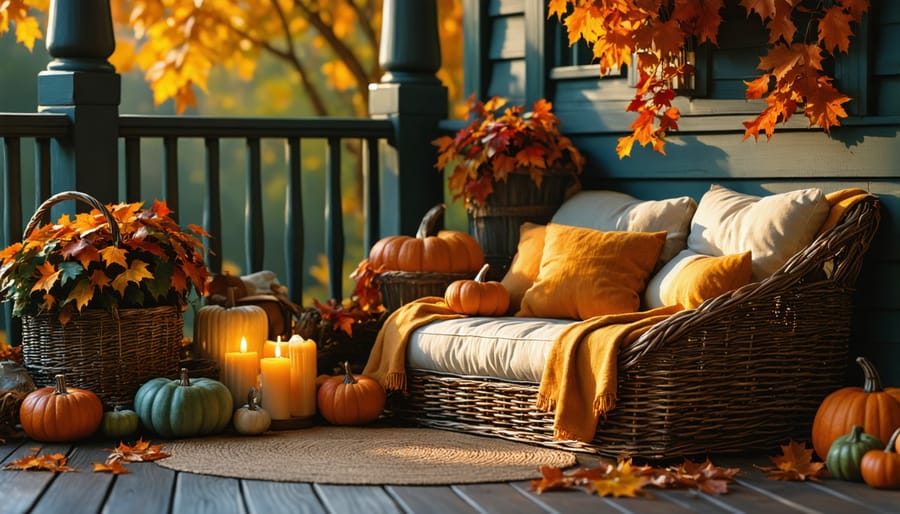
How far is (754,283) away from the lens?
Result: 3.56m

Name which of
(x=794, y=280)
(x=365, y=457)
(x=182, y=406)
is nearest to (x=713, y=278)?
(x=794, y=280)

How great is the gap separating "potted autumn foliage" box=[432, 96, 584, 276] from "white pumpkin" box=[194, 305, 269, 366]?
3.18 feet

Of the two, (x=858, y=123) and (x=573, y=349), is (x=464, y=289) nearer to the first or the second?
(x=573, y=349)

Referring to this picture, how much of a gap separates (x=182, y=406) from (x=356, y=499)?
952 millimetres

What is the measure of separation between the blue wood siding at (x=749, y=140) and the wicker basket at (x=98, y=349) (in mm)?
1848

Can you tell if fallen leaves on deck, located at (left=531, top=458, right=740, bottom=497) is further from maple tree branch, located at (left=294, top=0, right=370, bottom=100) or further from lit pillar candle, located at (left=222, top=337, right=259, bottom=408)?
maple tree branch, located at (left=294, top=0, right=370, bottom=100)

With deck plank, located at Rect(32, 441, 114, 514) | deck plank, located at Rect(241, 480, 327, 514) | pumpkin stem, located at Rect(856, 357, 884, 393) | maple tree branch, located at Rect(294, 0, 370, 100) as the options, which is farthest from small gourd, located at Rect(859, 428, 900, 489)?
maple tree branch, located at Rect(294, 0, 370, 100)

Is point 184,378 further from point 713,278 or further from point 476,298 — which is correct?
point 713,278

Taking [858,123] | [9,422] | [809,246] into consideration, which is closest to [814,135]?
[858,123]

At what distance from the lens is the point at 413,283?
4.40 metres

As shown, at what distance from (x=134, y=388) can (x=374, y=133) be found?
1648 millimetres

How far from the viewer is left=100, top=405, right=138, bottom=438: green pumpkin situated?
3.79 m

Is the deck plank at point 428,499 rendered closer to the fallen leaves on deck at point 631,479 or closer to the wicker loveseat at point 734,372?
the fallen leaves on deck at point 631,479

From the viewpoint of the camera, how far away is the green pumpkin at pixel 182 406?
149 inches
